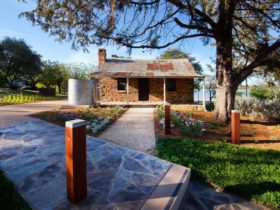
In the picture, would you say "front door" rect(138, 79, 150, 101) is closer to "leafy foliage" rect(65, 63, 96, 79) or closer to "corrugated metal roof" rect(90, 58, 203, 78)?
"corrugated metal roof" rect(90, 58, 203, 78)

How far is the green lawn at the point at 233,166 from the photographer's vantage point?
11.2 feet

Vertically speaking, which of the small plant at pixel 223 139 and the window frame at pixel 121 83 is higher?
the window frame at pixel 121 83

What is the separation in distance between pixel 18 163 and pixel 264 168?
16.0ft

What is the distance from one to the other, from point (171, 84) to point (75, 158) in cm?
1633

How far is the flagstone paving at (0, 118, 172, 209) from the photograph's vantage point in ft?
9.33

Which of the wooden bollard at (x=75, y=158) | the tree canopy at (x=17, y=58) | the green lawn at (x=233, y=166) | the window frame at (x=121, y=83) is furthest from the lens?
the tree canopy at (x=17, y=58)

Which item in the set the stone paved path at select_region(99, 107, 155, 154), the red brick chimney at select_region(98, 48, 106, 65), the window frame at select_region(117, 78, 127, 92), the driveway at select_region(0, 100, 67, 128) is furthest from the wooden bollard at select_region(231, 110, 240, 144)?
the red brick chimney at select_region(98, 48, 106, 65)

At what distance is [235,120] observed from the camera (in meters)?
6.04

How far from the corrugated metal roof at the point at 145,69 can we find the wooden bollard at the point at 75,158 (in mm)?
13543

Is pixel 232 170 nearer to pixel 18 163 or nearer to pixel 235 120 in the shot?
pixel 235 120

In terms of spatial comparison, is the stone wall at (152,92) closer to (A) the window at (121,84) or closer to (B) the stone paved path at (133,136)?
(A) the window at (121,84)

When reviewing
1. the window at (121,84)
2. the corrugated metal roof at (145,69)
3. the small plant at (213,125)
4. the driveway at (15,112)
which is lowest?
the small plant at (213,125)

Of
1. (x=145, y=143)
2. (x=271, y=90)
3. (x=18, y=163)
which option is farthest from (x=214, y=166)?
(x=271, y=90)

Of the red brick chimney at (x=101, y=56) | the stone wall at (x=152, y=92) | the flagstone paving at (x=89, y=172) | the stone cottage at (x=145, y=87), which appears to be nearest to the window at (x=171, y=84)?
the stone cottage at (x=145, y=87)
